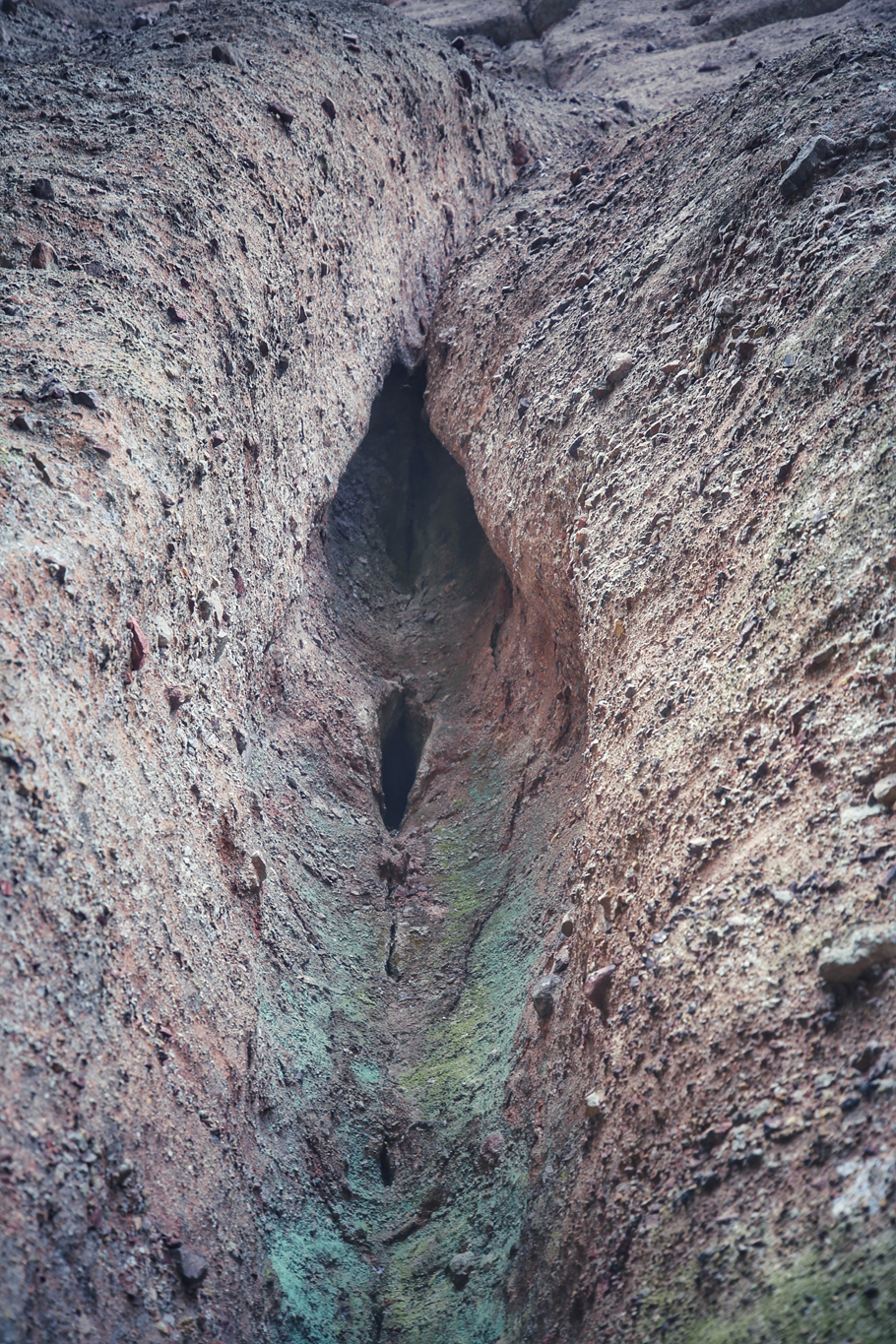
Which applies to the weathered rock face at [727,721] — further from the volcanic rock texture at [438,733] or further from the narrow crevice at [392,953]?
the narrow crevice at [392,953]

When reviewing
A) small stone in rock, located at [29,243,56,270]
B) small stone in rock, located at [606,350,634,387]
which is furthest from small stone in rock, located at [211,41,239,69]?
small stone in rock, located at [606,350,634,387]

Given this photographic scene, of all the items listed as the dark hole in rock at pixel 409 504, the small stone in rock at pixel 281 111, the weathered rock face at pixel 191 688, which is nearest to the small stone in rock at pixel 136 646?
the weathered rock face at pixel 191 688

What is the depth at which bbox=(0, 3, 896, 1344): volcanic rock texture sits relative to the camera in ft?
7.05

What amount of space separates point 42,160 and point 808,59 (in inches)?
144

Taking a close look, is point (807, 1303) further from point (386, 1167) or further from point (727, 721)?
point (386, 1167)

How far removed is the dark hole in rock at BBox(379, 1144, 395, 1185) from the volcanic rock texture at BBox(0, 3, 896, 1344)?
0.12ft

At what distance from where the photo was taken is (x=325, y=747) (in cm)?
473

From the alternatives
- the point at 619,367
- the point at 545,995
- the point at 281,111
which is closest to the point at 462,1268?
the point at 545,995

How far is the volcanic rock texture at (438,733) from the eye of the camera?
2148 mm

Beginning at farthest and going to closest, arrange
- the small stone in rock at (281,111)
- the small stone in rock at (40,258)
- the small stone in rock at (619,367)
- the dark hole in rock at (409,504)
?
1. the dark hole in rock at (409,504)
2. the small stone in rock at (281,111)
3. the small stone in rock at (619,367)
4. the small stone in rock at (40,258)

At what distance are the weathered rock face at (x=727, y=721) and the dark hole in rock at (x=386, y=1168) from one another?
1.90 feet

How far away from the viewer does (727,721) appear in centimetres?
278

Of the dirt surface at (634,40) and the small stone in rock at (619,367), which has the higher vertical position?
the dirt surface at (634,40)

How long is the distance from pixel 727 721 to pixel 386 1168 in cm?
204
